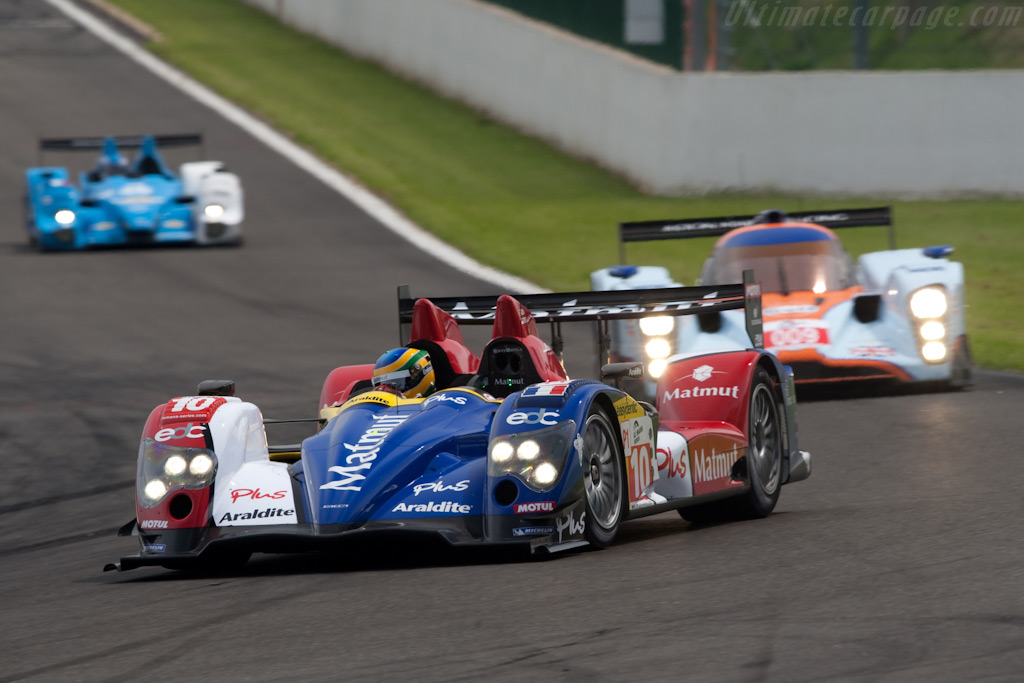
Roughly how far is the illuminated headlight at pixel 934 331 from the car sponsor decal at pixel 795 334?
77cm

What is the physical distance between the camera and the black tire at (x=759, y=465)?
874 cm

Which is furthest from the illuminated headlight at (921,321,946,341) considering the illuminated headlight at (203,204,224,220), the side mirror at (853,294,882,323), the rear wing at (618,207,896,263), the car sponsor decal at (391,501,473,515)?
the illuminated headlight at (203,204,224,220)

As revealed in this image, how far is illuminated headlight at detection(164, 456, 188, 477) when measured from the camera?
7.52 m

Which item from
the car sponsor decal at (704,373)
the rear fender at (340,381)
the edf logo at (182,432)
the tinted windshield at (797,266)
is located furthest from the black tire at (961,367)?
the edf logo at (182,432)

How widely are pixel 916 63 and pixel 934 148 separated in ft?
3.81

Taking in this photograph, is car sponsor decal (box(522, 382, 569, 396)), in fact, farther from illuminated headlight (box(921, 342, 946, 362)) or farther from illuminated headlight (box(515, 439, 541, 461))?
illuminated headlight (box(921, 342, 946, 362))

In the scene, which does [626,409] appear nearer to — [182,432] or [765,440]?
[765,440]

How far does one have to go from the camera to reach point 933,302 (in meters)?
13.6

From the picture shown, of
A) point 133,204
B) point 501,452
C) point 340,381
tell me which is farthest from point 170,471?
point 133,204

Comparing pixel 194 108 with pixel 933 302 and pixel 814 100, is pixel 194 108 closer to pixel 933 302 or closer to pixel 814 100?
pixel 814 100

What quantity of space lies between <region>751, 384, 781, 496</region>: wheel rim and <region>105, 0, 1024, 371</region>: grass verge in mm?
6333

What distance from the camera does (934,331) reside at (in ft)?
44.3

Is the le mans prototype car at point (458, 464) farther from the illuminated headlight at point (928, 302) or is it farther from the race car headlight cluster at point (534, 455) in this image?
the illuminated headlight at point (928, 302)

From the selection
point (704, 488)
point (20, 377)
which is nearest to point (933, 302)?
point (704, 488)
